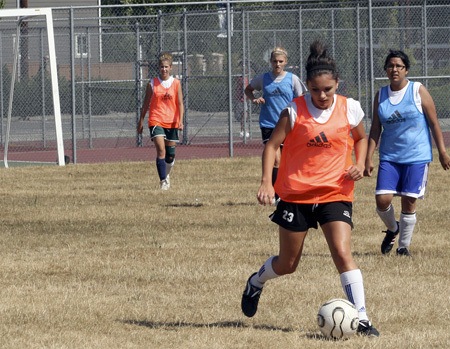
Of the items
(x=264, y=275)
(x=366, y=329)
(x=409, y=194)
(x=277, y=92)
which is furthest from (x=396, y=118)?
(x=277, y=92)

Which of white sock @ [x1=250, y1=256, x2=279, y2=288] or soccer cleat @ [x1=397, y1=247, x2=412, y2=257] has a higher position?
white sock @ [x1=250, y1=256, x2=279, y2=288]

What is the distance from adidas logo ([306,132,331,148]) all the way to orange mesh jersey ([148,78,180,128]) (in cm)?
932

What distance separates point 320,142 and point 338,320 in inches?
45.1

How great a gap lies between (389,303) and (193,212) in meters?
5.98

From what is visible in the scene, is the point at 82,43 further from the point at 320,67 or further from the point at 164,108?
the point at 320,67

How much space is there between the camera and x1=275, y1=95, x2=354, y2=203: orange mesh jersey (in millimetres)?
7227

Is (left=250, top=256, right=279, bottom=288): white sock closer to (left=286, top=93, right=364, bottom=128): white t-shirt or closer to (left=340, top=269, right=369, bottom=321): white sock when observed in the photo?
(left=340, top=269, right=369, bottom=321): white sock

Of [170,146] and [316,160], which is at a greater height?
[316,160]

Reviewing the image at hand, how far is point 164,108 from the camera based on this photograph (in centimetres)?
1652

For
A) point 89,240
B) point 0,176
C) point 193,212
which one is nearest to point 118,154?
point 0,176

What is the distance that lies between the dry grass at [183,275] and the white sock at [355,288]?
0.21 m

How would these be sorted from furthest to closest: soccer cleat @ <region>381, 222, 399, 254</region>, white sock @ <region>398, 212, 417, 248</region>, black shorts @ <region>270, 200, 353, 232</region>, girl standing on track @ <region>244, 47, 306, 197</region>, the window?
the window < girl standing on track @ <region>244, 47, 306, 197</region> < soccer cleat @ <region>381, 222, 399, 254</region> < white sock @ <region>398, 212, 417, 248</region> < black shorts @ <region>270, 200, 353, 232</region>

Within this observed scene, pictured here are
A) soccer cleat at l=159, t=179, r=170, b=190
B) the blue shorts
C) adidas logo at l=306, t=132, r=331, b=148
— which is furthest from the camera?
soccer cleat at l=159, t=179, r=170, b=190

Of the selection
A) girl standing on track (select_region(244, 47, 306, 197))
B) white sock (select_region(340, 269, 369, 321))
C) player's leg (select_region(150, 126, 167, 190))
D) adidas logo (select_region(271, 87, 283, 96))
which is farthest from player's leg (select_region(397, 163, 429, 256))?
player's leg (select_region(150, 126, 167, 190))
